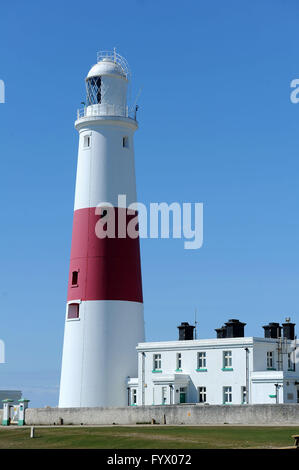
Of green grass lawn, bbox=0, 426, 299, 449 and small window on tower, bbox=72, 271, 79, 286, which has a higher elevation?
small window on tower, bbox=72, 271, 79, 286

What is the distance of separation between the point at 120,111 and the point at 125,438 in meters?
24.6

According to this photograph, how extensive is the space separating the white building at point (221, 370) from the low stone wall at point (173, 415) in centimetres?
547

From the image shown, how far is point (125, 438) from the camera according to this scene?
3409cm

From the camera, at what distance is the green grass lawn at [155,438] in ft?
102

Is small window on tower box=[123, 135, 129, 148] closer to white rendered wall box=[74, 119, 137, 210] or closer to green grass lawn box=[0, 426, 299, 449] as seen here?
white rendered wall box=[74, 119, 137, 210]

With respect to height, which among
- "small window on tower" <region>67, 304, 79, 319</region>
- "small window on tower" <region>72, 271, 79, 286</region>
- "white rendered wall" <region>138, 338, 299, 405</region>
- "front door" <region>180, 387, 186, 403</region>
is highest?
"small window on tower" <region>72, 271, 79, 286</region>

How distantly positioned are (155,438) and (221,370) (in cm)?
1630

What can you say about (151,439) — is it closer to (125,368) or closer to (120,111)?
(125,368)

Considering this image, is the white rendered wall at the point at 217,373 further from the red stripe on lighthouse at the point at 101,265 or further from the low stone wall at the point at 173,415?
the low stone wall at the point at 173,415

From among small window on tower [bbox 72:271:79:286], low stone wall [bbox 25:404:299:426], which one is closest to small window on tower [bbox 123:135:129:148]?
small window on tower [bbox 72:271:79:286]

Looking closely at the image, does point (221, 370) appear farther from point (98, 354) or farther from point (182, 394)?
point (98, 354)

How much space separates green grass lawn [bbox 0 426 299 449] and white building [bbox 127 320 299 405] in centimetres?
992

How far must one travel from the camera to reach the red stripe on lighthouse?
50.9 meters
